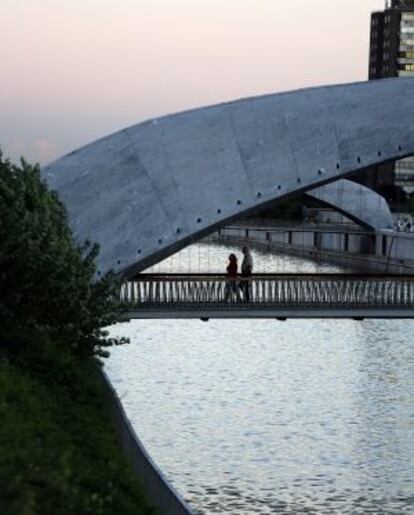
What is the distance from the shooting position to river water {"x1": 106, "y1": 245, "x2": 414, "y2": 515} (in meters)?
23.8

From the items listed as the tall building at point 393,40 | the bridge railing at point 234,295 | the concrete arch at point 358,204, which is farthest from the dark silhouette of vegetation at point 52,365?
the tall building at point 393,40

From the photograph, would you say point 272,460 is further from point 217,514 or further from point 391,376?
point 391,376

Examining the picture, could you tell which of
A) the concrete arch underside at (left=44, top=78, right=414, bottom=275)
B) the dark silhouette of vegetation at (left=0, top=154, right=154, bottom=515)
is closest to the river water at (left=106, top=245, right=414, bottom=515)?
the dark silhouette of vegetation at (left=0, top=154, right=154, bottom=515)

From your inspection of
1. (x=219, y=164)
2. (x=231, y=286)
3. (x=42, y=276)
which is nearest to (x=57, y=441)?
(x=42, y=276)

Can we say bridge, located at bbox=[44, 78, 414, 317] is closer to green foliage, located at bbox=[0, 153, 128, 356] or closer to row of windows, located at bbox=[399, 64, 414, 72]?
green foliage, located at bbox=[0, 153, 128, 356]

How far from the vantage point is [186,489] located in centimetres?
2352

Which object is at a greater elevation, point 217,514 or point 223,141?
point 223,141

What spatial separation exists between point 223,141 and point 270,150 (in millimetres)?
1041

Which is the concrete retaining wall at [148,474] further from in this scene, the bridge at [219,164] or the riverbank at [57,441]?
the bridge at [219,164]

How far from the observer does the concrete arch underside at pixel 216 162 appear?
84.2 ft

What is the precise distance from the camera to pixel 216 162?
2631cm

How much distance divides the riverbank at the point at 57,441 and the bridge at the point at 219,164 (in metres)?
5.88

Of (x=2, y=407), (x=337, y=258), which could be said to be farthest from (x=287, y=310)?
(x=337, y=258)

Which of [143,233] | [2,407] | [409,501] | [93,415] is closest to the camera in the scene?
[2,407]
